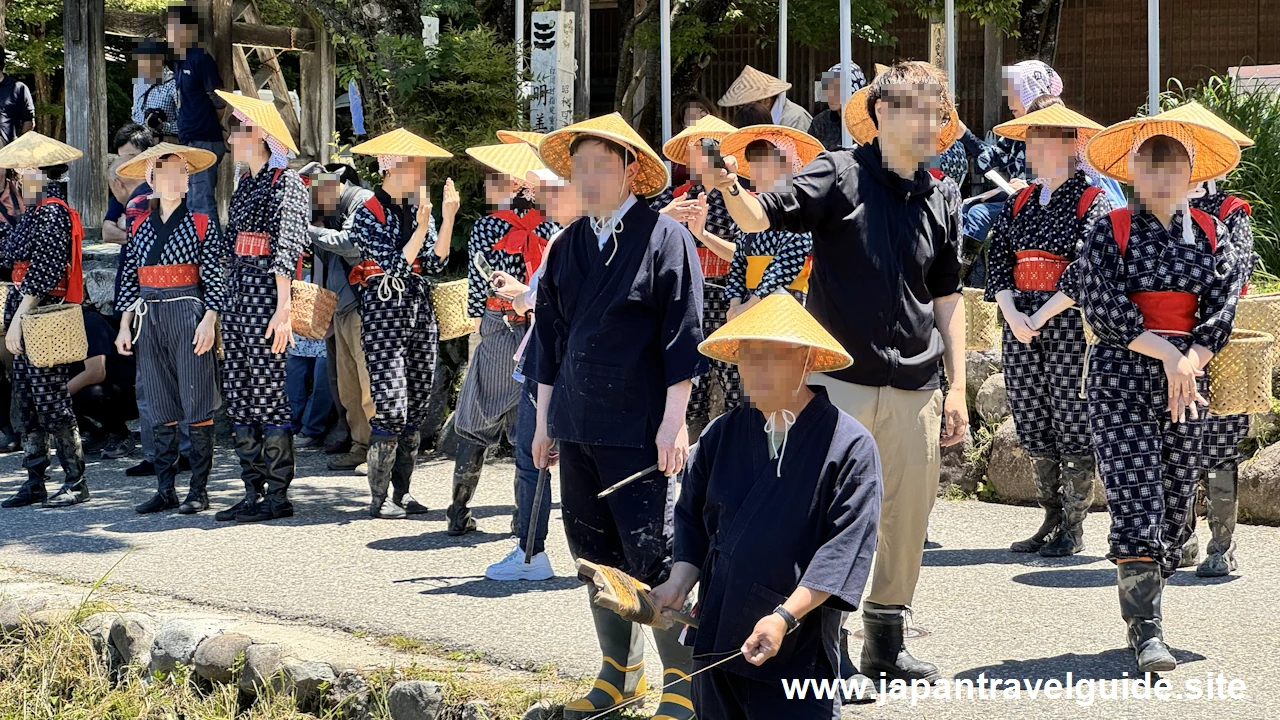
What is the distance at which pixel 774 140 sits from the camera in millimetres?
5898

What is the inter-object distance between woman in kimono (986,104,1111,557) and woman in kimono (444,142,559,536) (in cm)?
222

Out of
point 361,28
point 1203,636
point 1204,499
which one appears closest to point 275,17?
point 361,28

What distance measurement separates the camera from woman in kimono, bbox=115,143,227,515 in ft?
25.5

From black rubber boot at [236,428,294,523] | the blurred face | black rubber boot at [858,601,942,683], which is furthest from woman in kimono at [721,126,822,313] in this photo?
black rubber boot at [236,428,294,523]

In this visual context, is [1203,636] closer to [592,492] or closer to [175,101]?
[592,492]

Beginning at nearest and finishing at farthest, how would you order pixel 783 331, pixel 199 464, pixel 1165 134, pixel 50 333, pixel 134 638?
pixel 783 331 → pixel 1165 134 → pixel 134 638 → pixel 199 464 → pixel 50 333

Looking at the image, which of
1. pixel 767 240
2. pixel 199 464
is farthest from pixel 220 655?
pixel 767 240

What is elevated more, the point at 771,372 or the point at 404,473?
the point at 771,372

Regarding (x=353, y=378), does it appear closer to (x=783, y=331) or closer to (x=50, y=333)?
(x=50, y=333)

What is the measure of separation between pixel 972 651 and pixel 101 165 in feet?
32.9

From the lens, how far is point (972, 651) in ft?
16.5

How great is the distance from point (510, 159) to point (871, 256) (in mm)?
2733

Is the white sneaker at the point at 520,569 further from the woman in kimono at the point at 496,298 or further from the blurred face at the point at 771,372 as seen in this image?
the blurred face at the point at 771,372

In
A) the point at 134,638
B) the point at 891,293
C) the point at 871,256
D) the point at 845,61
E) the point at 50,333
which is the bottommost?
the point at 134,638
